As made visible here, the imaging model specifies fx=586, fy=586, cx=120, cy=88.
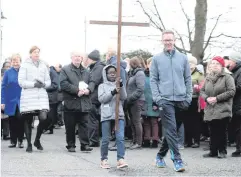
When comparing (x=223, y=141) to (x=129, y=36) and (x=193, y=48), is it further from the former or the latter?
(x=129, y=36)

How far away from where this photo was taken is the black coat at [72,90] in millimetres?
11023

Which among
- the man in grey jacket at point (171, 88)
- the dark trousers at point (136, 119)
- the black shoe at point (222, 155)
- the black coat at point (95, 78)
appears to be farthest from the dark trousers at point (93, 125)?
the man in grey jacket at point (171, 88)

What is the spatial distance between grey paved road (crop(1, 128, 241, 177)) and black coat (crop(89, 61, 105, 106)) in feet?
3.89

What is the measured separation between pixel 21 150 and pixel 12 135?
0.83 meters

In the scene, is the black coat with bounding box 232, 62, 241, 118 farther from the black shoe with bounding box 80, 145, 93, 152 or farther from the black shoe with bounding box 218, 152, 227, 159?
the black shoe with bounding box 80, 145, 93, 152

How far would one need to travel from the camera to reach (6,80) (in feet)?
39.4

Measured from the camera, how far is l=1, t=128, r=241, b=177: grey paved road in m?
8.52

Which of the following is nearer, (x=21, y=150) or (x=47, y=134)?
(x=21, y=150)

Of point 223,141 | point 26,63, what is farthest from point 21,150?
point 223,141

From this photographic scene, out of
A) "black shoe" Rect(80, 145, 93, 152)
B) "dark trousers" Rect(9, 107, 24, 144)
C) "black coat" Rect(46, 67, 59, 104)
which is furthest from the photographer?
"black coat" Rect(46, 67, 59, 104)

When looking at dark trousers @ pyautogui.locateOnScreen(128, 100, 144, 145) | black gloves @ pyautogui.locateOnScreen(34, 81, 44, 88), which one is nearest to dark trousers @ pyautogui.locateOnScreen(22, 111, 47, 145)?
black gloves @ pyautogui.locateOnScreen(34, 81, 44, 88)

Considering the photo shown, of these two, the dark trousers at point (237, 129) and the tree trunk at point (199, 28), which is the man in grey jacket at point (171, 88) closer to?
Answer: the dark trousers at point (237, 129)

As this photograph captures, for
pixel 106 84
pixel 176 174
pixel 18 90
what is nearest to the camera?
A: pixel 176 174

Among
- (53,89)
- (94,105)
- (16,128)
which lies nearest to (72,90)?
(94,105)
